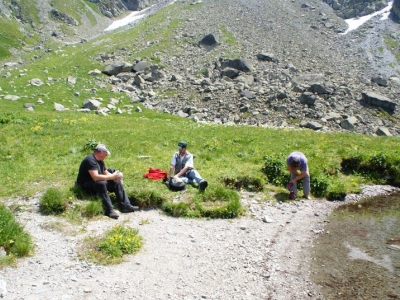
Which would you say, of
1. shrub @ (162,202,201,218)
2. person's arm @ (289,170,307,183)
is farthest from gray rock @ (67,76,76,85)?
person's arm @ (289,170,307,183)

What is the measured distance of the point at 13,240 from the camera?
33.9 ft

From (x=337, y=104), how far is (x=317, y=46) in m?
40.6

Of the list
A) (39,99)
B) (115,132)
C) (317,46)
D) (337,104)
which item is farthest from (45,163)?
(317,46)

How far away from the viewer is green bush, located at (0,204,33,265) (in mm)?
10070

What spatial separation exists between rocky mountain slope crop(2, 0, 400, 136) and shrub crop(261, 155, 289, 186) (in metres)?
28.7

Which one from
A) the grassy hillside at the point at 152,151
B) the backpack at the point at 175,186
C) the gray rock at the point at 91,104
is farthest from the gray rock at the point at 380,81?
the backpack at the point at 175,186

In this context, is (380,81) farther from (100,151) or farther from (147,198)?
(100,151)

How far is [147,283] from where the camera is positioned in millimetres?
9555

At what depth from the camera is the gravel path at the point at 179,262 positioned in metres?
9.20

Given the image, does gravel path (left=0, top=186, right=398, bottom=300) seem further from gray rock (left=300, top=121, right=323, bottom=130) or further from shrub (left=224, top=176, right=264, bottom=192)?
gray rock (left=300, top=121, right=323, bottom=130)

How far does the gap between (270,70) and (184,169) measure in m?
54.3

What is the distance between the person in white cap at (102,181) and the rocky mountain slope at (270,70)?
34.7 m

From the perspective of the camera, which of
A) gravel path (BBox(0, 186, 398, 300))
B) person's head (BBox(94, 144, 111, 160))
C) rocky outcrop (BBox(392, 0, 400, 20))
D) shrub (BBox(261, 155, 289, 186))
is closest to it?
gravel path (BBox(0, 186, 398, 300))

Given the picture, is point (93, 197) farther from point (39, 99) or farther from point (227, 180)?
point (39, 99)
